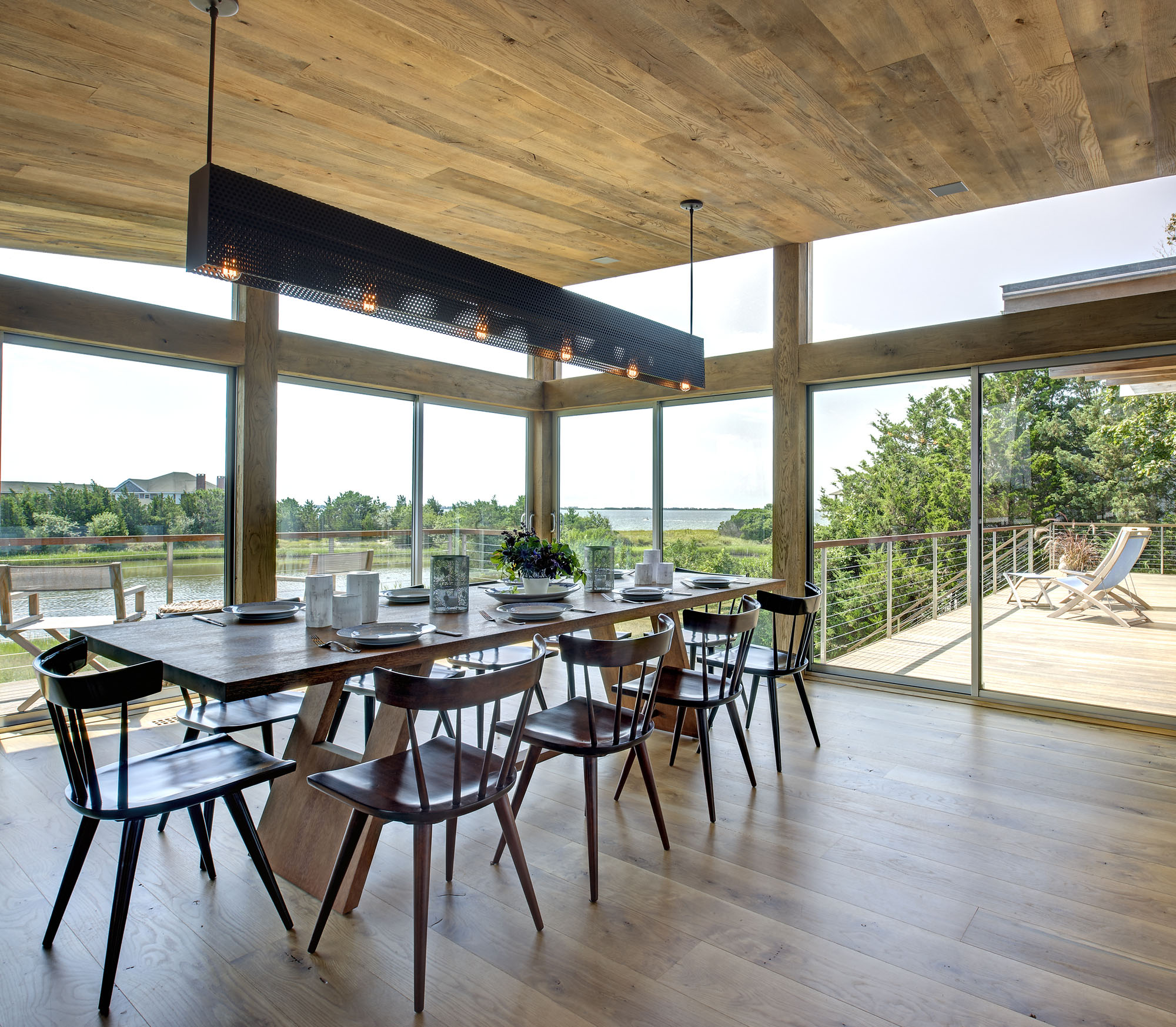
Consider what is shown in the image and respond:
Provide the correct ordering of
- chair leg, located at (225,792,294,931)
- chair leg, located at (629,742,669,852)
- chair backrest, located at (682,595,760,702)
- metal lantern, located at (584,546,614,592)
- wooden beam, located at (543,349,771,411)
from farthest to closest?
wooden beam, located at (543,349,771,411)
metal lantern, located at (584,546,614,592)
chair backrest, located at (682,595,760,702)
chair leg, located at (629,742,669,852)
chair leg, located at (225,792,294,931)

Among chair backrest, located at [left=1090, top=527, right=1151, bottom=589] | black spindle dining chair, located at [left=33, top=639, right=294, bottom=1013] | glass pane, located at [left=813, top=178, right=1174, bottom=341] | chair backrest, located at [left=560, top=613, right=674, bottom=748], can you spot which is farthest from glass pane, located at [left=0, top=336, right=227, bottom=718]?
chair backrest, located at [left=1090, top=527, right=1151, bottom=589]

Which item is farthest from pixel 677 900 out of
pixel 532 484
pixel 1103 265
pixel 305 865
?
pixel 532 484

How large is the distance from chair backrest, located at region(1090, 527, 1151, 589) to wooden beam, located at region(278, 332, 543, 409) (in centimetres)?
431

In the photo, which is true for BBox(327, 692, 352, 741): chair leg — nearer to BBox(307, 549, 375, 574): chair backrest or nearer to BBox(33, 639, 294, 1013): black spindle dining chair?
BBox(33, 639, 294, 1013): black spindle dining chair

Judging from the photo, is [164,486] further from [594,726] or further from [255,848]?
[594,726]

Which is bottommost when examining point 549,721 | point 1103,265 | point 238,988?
point 238,988

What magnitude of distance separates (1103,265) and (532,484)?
442 cm

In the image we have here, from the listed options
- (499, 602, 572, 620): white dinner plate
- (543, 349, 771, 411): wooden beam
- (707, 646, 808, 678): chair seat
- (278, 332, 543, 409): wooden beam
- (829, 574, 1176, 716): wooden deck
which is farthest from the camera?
(543, 349, 771, 411): wooden beam

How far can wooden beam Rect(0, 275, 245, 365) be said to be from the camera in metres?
3.80

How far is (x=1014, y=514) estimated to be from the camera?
4.47 m

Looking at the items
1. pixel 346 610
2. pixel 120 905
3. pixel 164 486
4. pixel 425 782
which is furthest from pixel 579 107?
pixel 164 486

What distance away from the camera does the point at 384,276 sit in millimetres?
2559

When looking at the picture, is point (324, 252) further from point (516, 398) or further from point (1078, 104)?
point (516, 398)

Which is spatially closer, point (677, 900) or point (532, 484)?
point (677, 900)
